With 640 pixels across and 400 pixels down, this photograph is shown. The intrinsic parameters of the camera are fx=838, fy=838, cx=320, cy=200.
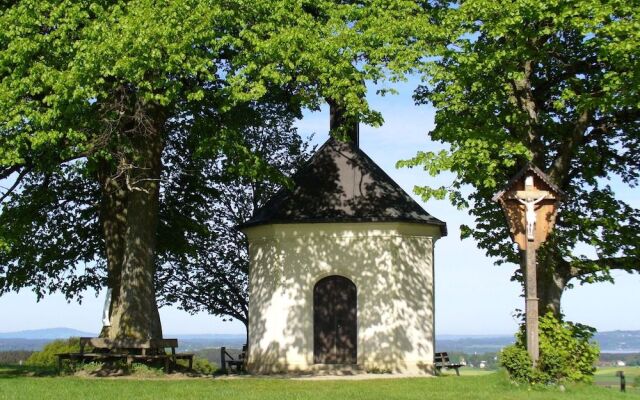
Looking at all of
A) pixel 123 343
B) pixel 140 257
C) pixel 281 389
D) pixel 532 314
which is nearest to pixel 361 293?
Result: pixel 140 257

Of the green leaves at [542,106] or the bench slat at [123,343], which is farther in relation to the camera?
the bench slat at [123,343]

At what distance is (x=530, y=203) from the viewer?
51.8 ft

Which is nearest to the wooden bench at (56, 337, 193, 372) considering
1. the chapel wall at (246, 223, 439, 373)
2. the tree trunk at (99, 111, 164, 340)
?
the tree trunk at (99, 111, 164, 340)

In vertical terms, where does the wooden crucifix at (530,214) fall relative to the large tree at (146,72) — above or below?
below

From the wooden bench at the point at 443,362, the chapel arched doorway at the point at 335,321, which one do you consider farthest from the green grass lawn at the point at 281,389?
the wooden bench at the point at 443,362

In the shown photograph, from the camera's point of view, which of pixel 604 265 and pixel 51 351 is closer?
pixel 604 265

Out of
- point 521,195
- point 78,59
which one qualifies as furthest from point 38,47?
point 521,195

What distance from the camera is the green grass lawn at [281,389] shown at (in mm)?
14805

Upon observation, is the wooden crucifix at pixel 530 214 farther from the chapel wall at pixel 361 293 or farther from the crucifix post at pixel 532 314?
the chapel wall at pixel 361 293

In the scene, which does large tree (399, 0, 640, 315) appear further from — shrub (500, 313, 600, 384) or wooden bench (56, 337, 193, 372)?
wooden bench (56, 337, 193, 372)

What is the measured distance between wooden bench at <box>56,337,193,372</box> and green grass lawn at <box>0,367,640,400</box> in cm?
137

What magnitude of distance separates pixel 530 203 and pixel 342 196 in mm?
8838

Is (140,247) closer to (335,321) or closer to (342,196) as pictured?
(335,321)

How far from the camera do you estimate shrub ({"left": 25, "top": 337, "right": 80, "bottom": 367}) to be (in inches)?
1156
